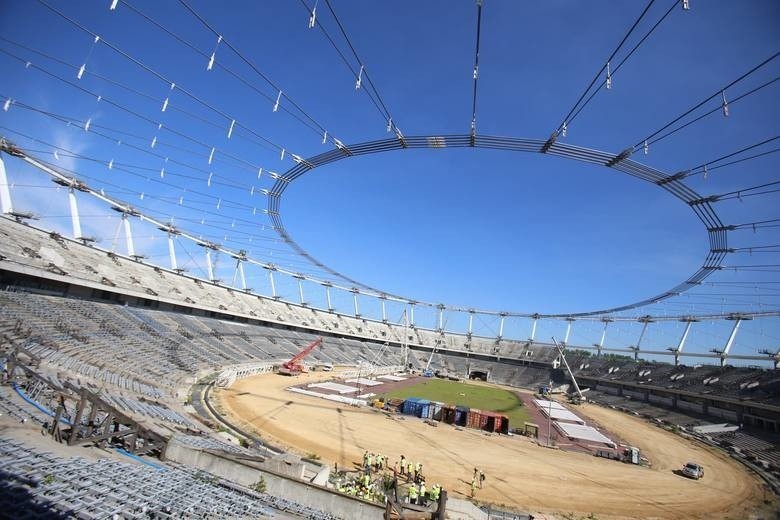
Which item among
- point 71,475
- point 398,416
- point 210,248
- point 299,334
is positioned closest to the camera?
point 71,475

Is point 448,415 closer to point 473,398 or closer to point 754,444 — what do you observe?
point 473,398

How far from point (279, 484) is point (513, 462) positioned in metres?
22.3

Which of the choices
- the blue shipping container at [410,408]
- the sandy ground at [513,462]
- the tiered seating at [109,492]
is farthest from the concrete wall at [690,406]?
the tiered seating at [109,492]

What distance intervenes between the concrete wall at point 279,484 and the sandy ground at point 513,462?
10307 millimetres

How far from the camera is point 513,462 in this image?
29922 mm

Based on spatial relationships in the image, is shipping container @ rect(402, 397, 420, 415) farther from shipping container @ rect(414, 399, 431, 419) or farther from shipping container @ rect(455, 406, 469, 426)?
shipping container @ rect(455, 406, 469, 426)

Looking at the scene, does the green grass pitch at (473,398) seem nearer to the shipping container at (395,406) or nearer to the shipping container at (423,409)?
the shipping container at (395,406)

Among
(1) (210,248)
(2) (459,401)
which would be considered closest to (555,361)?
(2) (459,401)

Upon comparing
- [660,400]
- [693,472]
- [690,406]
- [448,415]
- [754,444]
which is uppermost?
[690,406]

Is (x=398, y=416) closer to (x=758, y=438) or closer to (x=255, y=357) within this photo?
(x=255, y=357)

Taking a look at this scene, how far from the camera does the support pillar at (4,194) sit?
3800 cm

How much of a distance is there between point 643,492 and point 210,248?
75.0 meters

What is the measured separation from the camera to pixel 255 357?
6016cm

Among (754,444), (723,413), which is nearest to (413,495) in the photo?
(754,444)
